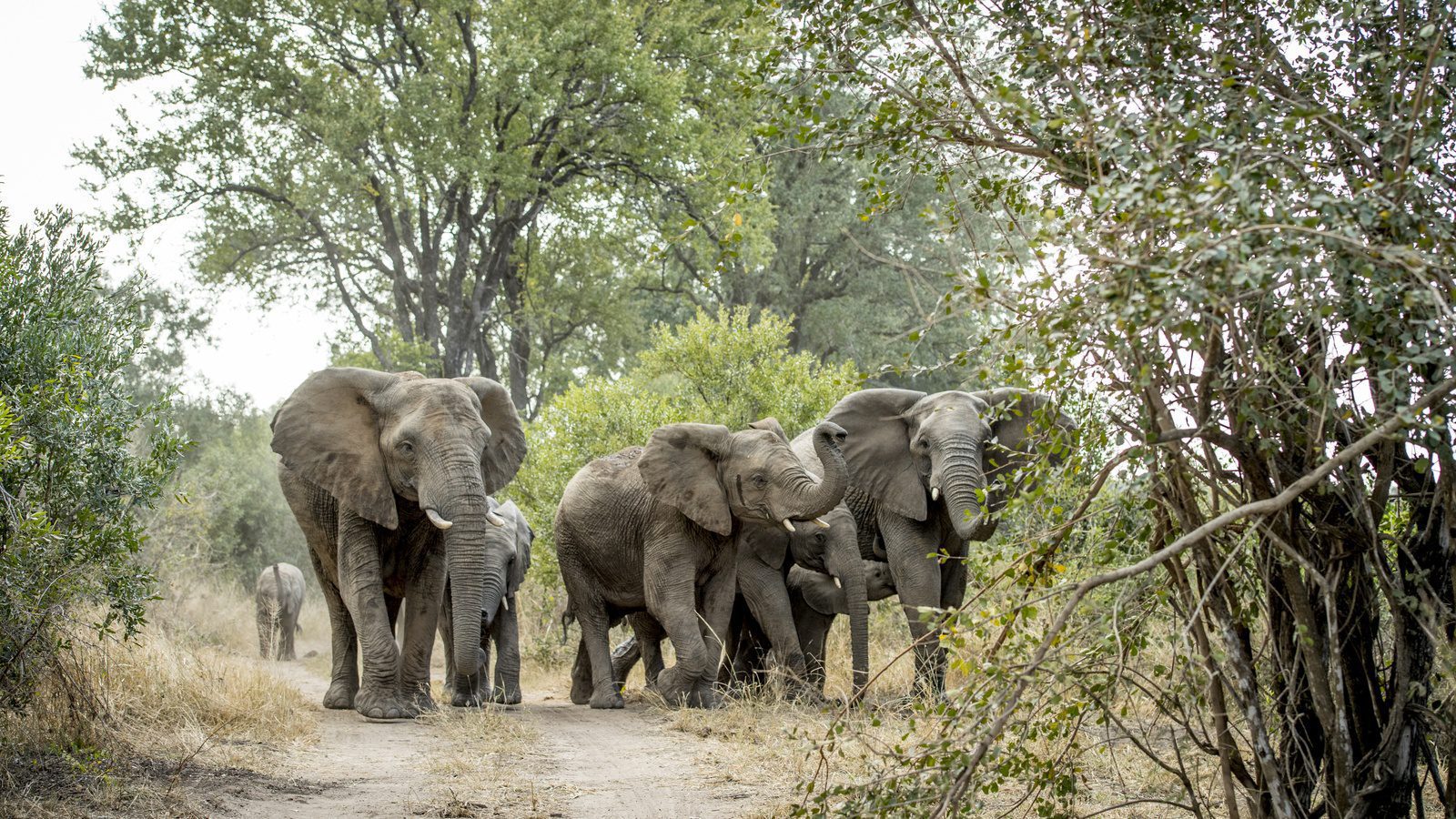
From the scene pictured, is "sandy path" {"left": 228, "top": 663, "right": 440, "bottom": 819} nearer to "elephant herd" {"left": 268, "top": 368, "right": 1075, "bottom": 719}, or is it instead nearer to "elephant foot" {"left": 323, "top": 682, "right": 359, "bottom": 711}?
"elephant foot" {"left": 323, "top": 682, "right": 359, "bottom": 711}

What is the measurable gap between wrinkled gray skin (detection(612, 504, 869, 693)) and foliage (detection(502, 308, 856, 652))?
5117mm

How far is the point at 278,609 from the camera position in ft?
84.7

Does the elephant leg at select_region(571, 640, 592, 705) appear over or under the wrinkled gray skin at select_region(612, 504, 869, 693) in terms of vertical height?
under

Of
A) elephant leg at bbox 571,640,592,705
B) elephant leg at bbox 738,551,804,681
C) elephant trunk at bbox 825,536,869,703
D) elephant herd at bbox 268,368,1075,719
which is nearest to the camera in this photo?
elephant herd at bbox 268,368,1075,719

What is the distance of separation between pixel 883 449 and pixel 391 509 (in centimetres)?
421

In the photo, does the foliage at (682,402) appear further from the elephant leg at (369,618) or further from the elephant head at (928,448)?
the elephant leg at (369,618)

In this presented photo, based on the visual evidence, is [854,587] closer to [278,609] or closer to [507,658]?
[507,658]

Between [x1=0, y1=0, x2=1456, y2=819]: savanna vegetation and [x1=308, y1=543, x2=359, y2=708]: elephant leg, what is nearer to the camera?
[x1=0, y1=0, x2=1456, y2=819]: savanna vegetation

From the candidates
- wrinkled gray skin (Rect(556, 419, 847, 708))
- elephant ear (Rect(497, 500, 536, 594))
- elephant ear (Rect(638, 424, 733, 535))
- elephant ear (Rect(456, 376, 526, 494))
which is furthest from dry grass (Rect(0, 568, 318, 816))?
elephant ear (Rect(638, 424, 733, 535))

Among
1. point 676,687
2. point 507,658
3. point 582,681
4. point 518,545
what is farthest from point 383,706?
point 518,545

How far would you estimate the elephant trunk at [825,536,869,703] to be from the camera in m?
12.0

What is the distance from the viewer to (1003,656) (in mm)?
5438

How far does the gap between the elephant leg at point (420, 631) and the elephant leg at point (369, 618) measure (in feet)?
0.43

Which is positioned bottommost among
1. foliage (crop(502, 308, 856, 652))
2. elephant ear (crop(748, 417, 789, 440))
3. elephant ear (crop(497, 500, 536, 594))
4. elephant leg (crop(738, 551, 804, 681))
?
elephant leg (crop(738, 551, 804, 681))
